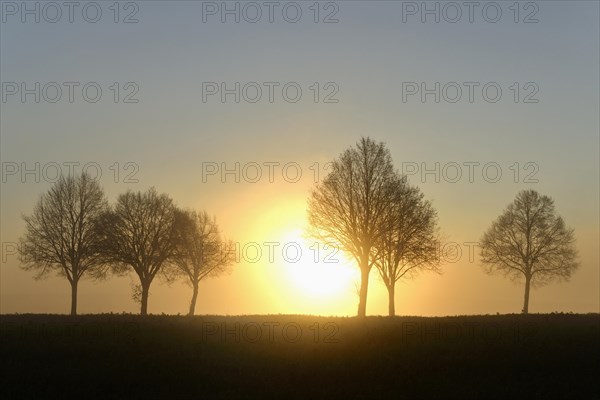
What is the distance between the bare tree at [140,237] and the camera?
→ 6719 centimetres

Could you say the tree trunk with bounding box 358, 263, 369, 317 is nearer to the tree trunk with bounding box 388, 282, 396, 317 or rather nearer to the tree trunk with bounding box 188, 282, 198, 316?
the tree trunk with bounding box 388, 282, 396, 317

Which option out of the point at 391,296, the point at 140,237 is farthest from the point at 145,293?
the point at 391,296

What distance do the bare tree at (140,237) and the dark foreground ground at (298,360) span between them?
24165 mm

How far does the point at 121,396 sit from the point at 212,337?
7.76 m

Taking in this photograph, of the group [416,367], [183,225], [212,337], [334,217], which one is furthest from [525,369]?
[183,225]

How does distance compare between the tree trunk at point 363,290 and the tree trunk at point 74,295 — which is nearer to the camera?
the tree trunk at point 363,290

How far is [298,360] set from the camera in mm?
37344

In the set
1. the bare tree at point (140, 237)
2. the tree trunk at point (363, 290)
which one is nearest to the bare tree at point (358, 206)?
the tree trunk at point (363, 290)

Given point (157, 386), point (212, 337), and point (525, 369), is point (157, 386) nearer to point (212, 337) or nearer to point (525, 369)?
point (212, 337)

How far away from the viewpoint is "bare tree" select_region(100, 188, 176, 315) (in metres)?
67.2

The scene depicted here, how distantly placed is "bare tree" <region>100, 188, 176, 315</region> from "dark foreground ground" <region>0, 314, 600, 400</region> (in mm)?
24165

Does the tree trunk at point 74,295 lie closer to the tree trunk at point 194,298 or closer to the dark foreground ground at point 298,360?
the tree trunk at point 194,298

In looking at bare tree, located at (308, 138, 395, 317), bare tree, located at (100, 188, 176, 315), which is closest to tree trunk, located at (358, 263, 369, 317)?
bare tree, located at (308, 138, 395, 317)

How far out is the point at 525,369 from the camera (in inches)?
1451
